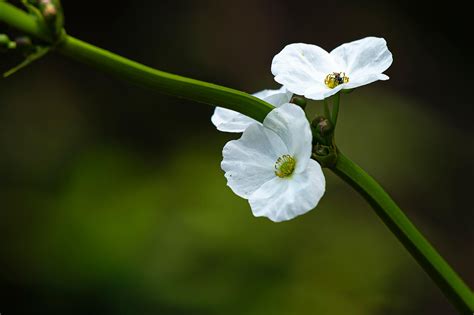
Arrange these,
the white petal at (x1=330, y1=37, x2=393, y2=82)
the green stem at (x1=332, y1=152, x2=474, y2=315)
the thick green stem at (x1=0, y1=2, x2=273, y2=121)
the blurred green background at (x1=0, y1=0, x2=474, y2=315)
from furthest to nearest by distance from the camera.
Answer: the blurred green background at (x1=0, y1=0, x2=474, y2=315), the white petal at (x1=330, y1=37, x2=393, y2=82), the green stem at (x1=332, y1=152, x2=474, y2=315), the thick green stem at (x1=0, y1=2, x2=273, y2=121)

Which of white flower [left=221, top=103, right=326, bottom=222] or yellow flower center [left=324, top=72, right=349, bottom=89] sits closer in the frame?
white flower [left=221, top=103, right=326, bottom=222]

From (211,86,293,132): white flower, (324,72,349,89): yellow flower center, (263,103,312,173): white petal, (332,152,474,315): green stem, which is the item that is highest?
(324,72,349,89): yellow flower center

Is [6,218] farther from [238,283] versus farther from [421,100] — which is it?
[421,100]

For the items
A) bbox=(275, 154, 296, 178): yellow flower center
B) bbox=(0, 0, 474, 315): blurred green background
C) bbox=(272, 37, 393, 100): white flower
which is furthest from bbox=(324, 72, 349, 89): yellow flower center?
bbox=(0, 0, 474, 315): blurred green background

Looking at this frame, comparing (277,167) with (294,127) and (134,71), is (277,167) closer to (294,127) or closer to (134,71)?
(294,127)

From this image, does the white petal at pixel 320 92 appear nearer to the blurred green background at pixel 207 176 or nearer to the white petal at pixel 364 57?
the white petal at pixel 364 57

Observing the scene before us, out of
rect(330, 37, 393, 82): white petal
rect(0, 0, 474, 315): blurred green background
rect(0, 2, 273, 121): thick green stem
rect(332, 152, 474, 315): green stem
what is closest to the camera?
rect(0, 2, 273, 121): thick green stem

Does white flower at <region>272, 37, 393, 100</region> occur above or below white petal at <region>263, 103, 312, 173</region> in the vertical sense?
above

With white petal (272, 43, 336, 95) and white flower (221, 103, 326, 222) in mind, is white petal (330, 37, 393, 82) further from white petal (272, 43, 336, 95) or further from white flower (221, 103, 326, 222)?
white flower (221, 103, 326, 222)
